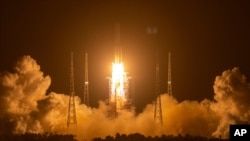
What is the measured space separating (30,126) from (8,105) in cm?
230

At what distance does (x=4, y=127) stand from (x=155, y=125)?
1017 cm

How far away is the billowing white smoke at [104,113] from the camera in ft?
253

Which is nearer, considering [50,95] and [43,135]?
[43,135]

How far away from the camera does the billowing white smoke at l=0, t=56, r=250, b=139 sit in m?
77.1

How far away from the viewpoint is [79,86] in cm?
8850

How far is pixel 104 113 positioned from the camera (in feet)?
264

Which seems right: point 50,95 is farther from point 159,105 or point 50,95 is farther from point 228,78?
point 228,78

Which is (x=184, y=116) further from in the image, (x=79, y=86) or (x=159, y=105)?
(x=79, y=86)

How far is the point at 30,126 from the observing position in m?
77.4

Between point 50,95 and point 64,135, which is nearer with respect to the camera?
point 64,135

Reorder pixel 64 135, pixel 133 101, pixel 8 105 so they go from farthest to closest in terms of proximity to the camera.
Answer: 1. pixel 133 101
2. pixel 8 105
3. pixel 64 135

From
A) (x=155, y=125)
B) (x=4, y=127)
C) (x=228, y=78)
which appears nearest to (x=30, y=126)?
(x=4, y=127)

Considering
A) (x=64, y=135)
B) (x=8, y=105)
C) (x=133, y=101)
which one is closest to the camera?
(x=64, y=135)

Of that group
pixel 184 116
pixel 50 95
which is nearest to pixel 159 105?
pixel 184 116
